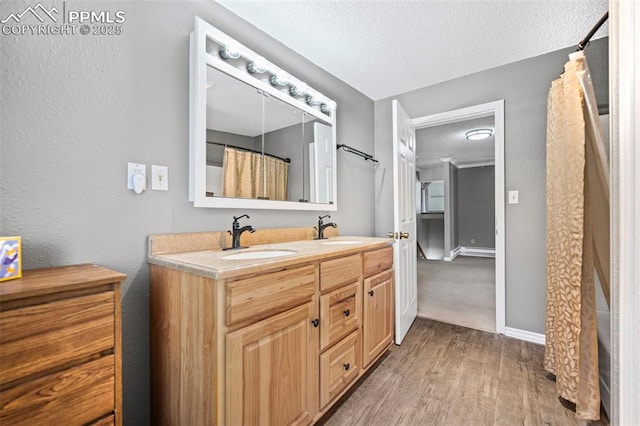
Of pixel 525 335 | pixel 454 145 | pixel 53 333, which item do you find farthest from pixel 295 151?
pixel 454 145

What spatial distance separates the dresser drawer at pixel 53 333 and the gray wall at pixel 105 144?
400 mm

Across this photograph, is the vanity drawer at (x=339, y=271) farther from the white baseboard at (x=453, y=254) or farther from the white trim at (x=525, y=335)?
the white baseboard at (x=453, y=254)

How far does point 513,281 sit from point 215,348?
2497mm

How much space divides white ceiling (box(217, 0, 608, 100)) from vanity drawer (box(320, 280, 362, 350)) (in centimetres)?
168

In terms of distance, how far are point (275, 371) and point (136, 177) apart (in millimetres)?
1048

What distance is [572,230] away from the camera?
150 cm

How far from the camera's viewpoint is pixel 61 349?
31.4 inches

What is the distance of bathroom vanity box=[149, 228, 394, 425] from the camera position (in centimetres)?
96

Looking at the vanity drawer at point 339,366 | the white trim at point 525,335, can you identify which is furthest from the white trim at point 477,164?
the vanity drawer at point 339,366

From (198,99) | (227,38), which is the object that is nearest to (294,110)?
(227,38)

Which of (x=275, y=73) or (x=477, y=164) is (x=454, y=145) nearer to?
(x=477, y=164)

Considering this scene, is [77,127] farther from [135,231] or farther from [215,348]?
[215,348]

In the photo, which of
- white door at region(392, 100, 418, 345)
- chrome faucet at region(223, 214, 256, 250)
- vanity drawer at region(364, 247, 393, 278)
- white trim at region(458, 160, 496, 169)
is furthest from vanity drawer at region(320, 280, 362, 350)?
white trim at region(458, 160, 496, 169)

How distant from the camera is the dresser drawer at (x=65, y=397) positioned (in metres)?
0.74
